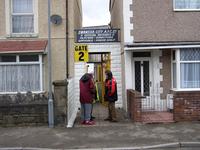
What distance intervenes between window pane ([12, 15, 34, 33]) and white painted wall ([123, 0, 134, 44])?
4172mm

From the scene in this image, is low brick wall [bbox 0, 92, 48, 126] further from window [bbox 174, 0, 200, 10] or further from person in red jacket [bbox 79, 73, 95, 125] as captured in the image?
window [bbox 174, 0, 200, 10]

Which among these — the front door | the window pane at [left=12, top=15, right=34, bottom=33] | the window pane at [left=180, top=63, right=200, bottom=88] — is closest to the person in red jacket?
the front door

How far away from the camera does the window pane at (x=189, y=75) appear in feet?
49.3

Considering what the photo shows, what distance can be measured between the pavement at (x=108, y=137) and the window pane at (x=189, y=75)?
2129 millimetres

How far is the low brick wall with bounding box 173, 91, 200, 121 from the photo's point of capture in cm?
1370

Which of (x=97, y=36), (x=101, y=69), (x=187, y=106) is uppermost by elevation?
(x=97, y=36)

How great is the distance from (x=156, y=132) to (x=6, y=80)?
727 centimetres

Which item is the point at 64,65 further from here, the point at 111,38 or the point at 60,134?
the point at 60,134

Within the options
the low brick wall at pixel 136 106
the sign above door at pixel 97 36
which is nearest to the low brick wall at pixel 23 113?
the low brick wall at pixel 136 106

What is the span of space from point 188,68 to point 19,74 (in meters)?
6.70

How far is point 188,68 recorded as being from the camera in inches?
593

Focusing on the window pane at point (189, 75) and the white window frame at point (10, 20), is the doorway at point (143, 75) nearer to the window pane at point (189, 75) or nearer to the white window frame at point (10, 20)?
the window pane at point (189, 75)

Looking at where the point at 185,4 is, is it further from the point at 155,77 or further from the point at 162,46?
the point at 155,77

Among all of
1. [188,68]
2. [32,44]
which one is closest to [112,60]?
[32,44]
